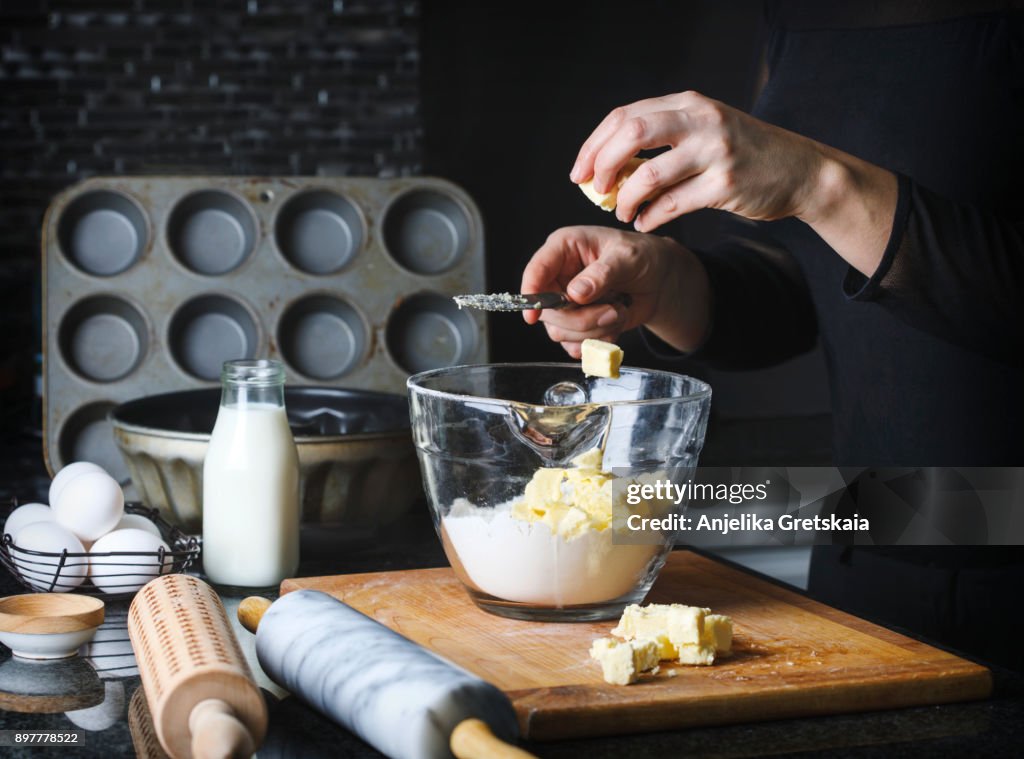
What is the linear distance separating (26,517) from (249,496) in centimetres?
22

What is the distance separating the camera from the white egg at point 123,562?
1.03 metres

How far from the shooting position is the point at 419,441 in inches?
39.1

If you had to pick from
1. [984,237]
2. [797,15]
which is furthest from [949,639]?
[797,15]

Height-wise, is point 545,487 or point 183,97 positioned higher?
point 183,97

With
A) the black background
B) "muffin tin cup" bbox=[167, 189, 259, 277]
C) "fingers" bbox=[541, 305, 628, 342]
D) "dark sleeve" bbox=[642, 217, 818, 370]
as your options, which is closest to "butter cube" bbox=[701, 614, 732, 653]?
"fingers" bbox=[541, 305, 628, 342]

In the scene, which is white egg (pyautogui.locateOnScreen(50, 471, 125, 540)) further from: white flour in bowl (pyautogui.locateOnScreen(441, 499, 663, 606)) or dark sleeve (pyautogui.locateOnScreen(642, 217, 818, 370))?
dark sleeve (pyautogui.locateOnScreen(642, 217, 818, 370))

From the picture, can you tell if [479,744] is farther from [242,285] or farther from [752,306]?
[242,285]

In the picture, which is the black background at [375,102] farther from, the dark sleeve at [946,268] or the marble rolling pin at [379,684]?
the marble rolling pin at [379,684]

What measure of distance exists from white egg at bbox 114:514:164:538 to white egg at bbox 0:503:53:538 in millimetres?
70

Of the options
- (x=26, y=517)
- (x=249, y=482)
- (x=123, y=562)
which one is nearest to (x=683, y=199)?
(x=249, y=482)

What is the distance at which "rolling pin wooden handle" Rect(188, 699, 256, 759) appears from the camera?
630 mm

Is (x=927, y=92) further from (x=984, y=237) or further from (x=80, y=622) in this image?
(x=80, y=622)

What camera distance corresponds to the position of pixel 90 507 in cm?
104

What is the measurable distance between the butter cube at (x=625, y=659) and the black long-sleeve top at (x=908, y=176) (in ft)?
1.57
